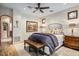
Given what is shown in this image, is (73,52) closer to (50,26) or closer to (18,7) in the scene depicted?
(50,26)

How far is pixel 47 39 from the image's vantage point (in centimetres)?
252

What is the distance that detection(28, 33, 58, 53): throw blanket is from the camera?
2.53 metres

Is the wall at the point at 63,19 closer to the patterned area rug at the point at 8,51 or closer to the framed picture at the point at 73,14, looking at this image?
the framed picture at the point at 73,14

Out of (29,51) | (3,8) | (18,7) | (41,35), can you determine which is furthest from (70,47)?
(3,8)

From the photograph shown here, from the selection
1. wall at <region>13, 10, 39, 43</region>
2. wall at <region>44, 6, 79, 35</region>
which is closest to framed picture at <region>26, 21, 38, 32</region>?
wall at <region>13, 10, 39, 43</region>

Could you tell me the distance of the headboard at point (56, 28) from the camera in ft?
8.36

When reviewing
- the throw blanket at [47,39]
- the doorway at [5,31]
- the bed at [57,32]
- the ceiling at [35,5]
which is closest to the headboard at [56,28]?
the bed at [57,32]

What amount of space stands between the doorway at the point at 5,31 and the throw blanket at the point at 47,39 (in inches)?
16.0

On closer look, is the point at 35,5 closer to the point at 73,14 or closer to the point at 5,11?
the point at 5,11

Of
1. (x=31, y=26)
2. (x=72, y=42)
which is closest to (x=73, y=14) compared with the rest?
(x=72, y=42)

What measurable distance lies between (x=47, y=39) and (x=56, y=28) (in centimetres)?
28

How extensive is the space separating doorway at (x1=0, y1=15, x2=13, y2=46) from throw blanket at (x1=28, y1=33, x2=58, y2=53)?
407mm

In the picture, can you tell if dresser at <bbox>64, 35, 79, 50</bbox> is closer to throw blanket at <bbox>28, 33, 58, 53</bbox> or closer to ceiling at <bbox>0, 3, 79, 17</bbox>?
throw blanket at <bbox>28, 33, 58, 53</bbox>

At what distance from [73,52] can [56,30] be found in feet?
1.76
